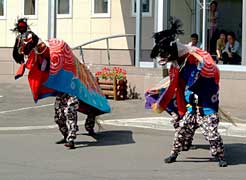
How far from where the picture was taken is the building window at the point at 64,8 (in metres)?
23.5

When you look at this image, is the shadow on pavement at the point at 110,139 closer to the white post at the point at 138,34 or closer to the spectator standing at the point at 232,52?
the spectator standing at the point at 232,52

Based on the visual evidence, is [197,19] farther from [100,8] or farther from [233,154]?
[233,154]

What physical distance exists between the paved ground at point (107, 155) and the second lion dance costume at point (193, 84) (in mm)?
449

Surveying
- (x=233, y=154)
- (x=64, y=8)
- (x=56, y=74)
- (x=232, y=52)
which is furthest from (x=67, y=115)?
(x=64, y=8)

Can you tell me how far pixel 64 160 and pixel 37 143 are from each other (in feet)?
5.58

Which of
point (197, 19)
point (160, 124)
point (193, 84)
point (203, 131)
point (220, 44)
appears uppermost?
point (197, 19)

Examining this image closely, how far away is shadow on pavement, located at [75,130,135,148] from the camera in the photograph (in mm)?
11649

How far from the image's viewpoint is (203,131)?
32.3ft

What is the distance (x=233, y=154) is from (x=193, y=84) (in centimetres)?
173

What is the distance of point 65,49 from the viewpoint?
1120 cm

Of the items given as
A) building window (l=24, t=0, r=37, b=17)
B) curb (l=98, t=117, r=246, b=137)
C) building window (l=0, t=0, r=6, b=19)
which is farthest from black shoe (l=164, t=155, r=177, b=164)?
building window (l=0, t=0, r=6, b=19)

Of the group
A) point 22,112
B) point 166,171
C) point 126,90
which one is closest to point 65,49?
point 166,171

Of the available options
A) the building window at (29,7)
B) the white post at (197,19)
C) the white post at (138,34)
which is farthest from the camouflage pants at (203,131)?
the building window at (29,7)

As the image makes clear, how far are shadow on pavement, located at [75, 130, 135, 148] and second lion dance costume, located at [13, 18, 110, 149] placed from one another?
40 centimetres
